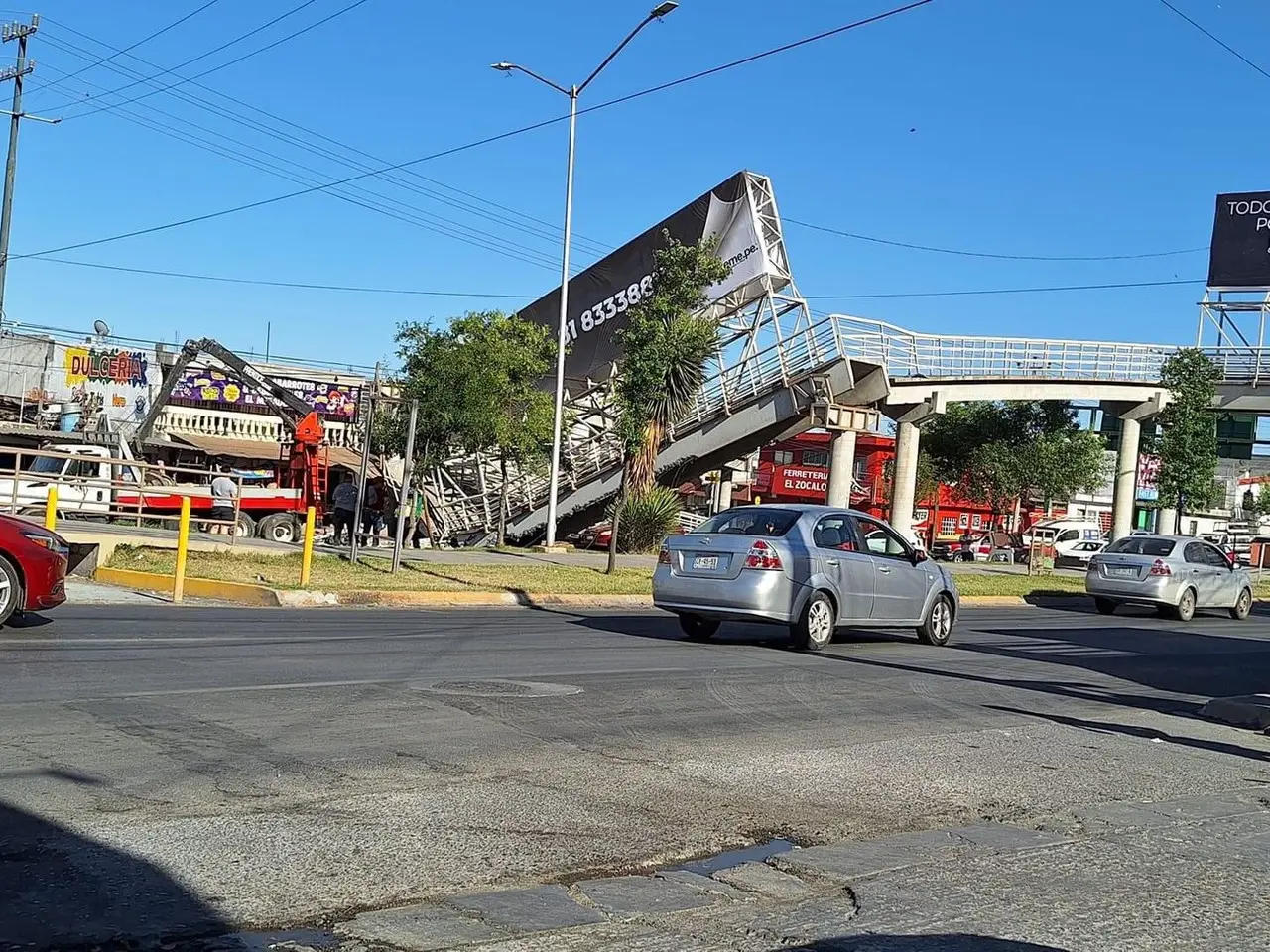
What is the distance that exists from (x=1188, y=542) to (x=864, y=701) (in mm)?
17184

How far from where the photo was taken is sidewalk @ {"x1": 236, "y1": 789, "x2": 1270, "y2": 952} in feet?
15.6

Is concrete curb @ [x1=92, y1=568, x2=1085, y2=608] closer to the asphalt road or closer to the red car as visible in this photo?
the asphalt road

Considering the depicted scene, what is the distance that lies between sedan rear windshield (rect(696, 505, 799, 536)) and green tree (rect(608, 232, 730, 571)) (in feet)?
30.4

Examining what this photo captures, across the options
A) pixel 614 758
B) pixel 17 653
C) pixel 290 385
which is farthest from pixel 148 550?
pixel 290 385

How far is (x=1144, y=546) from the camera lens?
25922 millimetres

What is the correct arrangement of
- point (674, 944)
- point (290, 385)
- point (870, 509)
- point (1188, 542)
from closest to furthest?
1. point (674, 944)
2. point (1188, 542)
3. point (290, 385)
4. point (870, 509)

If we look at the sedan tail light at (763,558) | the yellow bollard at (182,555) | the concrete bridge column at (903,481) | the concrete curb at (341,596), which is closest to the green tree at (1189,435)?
the concrete bridge column at (903,481)

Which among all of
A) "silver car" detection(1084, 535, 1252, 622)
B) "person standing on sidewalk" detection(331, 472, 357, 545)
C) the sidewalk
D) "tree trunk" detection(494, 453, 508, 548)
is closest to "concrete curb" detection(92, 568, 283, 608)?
the sidewalk

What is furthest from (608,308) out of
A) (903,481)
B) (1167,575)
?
(1167,575)

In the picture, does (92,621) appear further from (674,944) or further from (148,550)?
(674,944)

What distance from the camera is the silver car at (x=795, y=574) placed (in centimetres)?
1431

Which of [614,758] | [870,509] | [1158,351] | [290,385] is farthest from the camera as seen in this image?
[870,509]

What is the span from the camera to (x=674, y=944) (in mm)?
4711

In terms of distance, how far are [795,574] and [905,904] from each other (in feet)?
29.7
